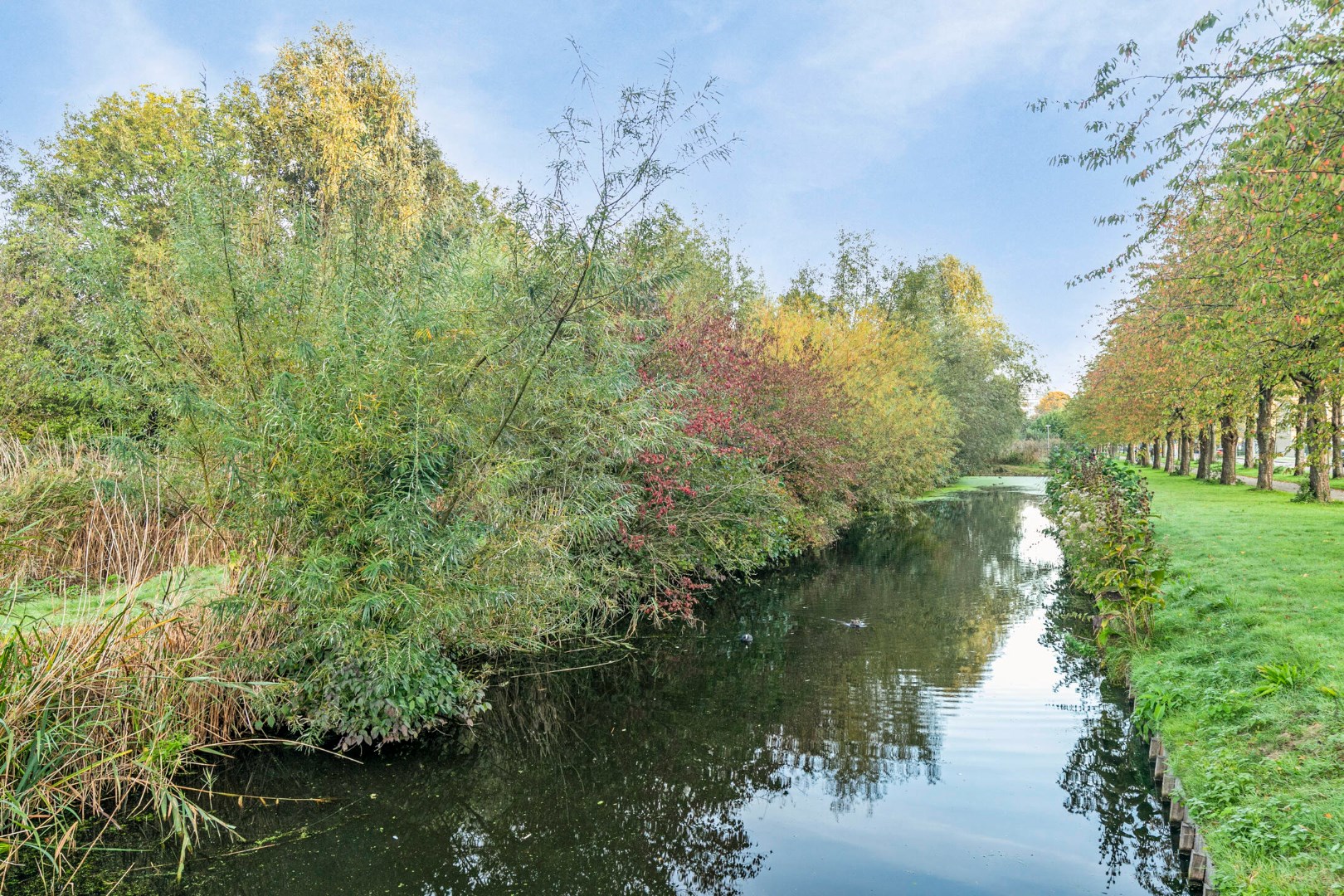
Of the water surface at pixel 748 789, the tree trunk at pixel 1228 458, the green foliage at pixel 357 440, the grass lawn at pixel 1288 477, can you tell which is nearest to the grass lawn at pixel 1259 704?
the water surface at pixel 748 789

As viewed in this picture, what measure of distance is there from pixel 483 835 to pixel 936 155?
838 inches

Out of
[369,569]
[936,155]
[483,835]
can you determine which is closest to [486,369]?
[369,569]

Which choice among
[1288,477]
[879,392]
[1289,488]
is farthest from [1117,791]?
[1288,477]

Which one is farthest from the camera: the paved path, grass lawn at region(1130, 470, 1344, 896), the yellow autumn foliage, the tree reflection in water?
the yellow autumn foliage

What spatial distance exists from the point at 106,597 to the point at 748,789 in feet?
19.2

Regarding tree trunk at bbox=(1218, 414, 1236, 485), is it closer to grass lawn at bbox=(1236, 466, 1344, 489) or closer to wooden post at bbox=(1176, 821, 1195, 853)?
grass lawn at bbox=(1236, 466, 1344, 489)

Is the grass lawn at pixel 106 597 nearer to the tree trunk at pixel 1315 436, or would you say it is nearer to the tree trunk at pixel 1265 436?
the tree trunk at pixel 1315 436

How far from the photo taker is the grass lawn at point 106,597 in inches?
234

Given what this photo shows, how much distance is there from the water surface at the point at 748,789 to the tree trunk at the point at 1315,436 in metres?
4.45

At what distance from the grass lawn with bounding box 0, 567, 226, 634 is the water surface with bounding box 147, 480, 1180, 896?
1719mm

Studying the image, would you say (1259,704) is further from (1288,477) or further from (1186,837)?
(1288,477)

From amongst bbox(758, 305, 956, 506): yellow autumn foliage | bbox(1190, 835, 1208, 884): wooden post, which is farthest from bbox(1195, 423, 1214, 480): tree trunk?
bbox(1190, 835, 1208, 884): wooden post

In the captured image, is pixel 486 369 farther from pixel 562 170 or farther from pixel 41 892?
pixel 41 892

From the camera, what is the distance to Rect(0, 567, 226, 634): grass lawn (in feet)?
19.5
